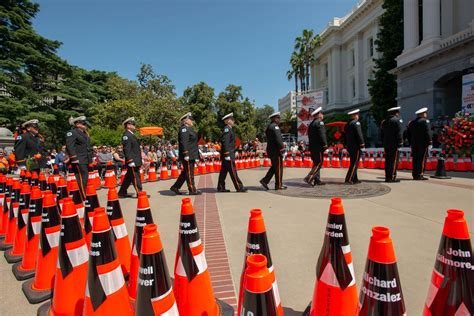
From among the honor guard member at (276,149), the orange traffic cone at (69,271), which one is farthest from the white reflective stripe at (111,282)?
the honor guard member at (276,149)

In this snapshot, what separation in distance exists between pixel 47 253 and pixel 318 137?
733 centimetres

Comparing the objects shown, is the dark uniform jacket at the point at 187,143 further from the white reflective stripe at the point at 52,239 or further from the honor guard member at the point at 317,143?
the white reflective stripe at the point at 52,239

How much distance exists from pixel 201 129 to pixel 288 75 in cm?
2645

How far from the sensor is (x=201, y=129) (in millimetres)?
48344

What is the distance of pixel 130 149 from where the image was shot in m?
7.82

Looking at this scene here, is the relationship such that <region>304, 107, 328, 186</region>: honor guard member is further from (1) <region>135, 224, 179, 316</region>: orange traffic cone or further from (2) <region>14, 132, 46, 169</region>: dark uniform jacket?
(2) <region>14, 132, 46, 169</region>: dark uniform jacket

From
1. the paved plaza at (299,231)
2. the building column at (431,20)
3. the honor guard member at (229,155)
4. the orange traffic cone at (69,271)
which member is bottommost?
the paved plaza at (299,231)

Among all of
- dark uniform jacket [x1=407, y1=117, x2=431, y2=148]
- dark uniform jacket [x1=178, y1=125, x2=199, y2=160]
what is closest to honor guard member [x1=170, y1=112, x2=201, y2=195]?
dark uniform jacket [x1=178, y1=125, x2=199, y2=160]

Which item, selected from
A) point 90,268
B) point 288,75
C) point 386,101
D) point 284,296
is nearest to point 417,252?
point 284,296

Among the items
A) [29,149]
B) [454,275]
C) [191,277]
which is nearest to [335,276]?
[454,275]

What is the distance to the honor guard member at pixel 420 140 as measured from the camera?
935cm

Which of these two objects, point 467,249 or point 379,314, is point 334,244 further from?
point 467,249

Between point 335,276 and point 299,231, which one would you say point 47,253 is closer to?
point 335,276

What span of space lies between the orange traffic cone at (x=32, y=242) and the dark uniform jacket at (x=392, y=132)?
29.6 ft
